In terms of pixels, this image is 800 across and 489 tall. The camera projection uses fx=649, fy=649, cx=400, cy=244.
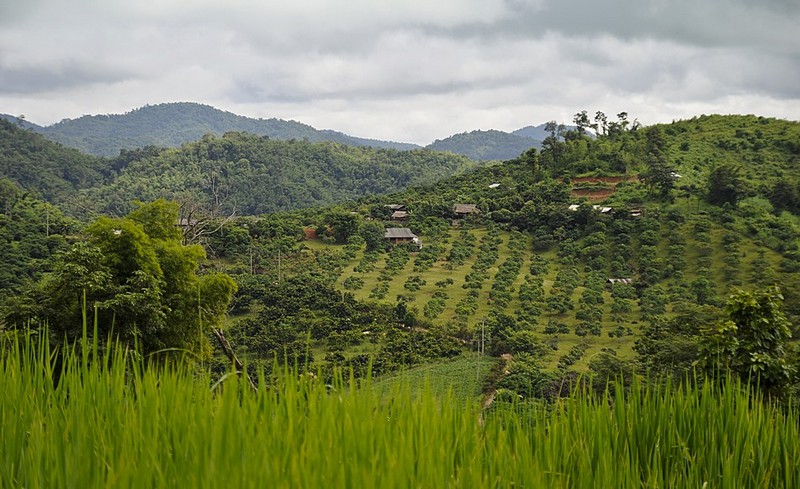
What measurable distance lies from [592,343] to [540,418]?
2425 cm

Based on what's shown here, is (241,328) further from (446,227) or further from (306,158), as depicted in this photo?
(306,158)

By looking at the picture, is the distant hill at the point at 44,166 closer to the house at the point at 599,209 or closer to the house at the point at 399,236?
the house at the point at 399,236

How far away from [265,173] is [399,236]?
5149cm

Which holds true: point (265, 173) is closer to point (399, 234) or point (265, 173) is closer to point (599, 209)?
point (399, 234)

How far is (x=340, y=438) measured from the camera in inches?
52.2

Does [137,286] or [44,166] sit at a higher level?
[44,166]

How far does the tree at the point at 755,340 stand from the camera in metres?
8.05

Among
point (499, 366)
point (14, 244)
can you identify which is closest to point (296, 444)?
point (499, 366)

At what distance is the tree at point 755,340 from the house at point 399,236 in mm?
32163

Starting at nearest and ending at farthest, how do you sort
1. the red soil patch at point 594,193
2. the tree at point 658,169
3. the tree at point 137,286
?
the tree at point 137,286 < the tree at point 658,169 < the red soil patch at point 594,193

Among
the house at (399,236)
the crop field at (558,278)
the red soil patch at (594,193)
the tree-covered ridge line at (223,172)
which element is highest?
the tree-covered ridge line at (223,172)

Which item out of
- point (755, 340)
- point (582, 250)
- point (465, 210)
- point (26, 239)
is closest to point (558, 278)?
point (582, 250)

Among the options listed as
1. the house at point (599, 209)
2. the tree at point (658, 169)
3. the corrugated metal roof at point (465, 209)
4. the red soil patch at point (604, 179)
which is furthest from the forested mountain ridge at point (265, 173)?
the house at point (599, 209)

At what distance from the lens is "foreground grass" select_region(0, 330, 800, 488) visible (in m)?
1.14
